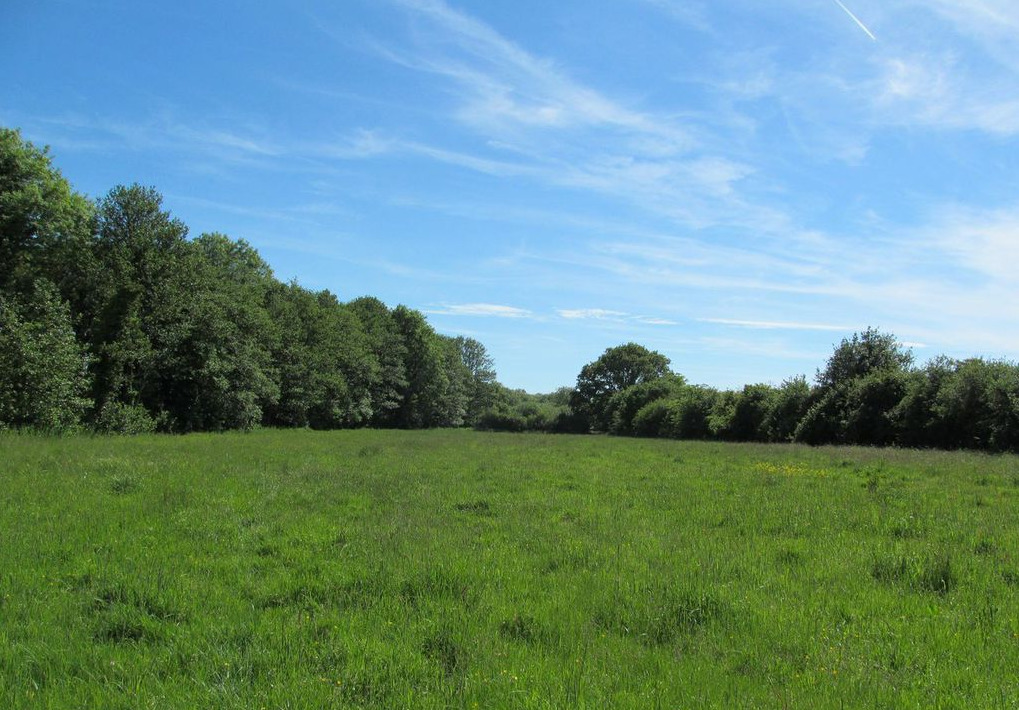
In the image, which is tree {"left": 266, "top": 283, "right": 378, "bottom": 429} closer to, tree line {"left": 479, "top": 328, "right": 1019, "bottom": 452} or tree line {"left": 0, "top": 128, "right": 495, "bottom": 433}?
tree line {"left": 0, "top": 128, "right": 495, "bottom": 433}

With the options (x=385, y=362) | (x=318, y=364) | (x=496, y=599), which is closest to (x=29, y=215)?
(x=318, y=364)

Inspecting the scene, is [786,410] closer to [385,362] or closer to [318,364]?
[318,364]

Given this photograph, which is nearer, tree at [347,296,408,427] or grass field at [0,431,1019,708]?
grass field at [0,431,1019,708]

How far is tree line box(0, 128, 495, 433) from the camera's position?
2705 centimetres

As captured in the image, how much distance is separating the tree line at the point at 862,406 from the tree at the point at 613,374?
42.9 ft

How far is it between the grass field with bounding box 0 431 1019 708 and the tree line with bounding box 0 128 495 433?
16739mm

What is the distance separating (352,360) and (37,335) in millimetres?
42301

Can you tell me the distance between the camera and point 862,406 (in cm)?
3866

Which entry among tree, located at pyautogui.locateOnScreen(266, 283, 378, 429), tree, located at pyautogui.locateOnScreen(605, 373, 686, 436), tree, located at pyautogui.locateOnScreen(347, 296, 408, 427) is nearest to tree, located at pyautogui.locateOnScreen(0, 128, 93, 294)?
tree, located at pyautogui.locateOnScreen(266, 283, 378, 429)

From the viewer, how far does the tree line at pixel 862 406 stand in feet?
97.7

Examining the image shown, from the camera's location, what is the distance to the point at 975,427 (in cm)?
3012

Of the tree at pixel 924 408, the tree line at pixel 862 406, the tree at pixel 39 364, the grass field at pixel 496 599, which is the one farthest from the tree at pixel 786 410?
the tree at pixel 39 364

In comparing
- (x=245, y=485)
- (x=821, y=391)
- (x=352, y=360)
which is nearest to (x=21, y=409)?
(x=245, y=485)

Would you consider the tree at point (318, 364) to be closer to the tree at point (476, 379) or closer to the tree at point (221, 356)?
the tree at point (221, 356)
